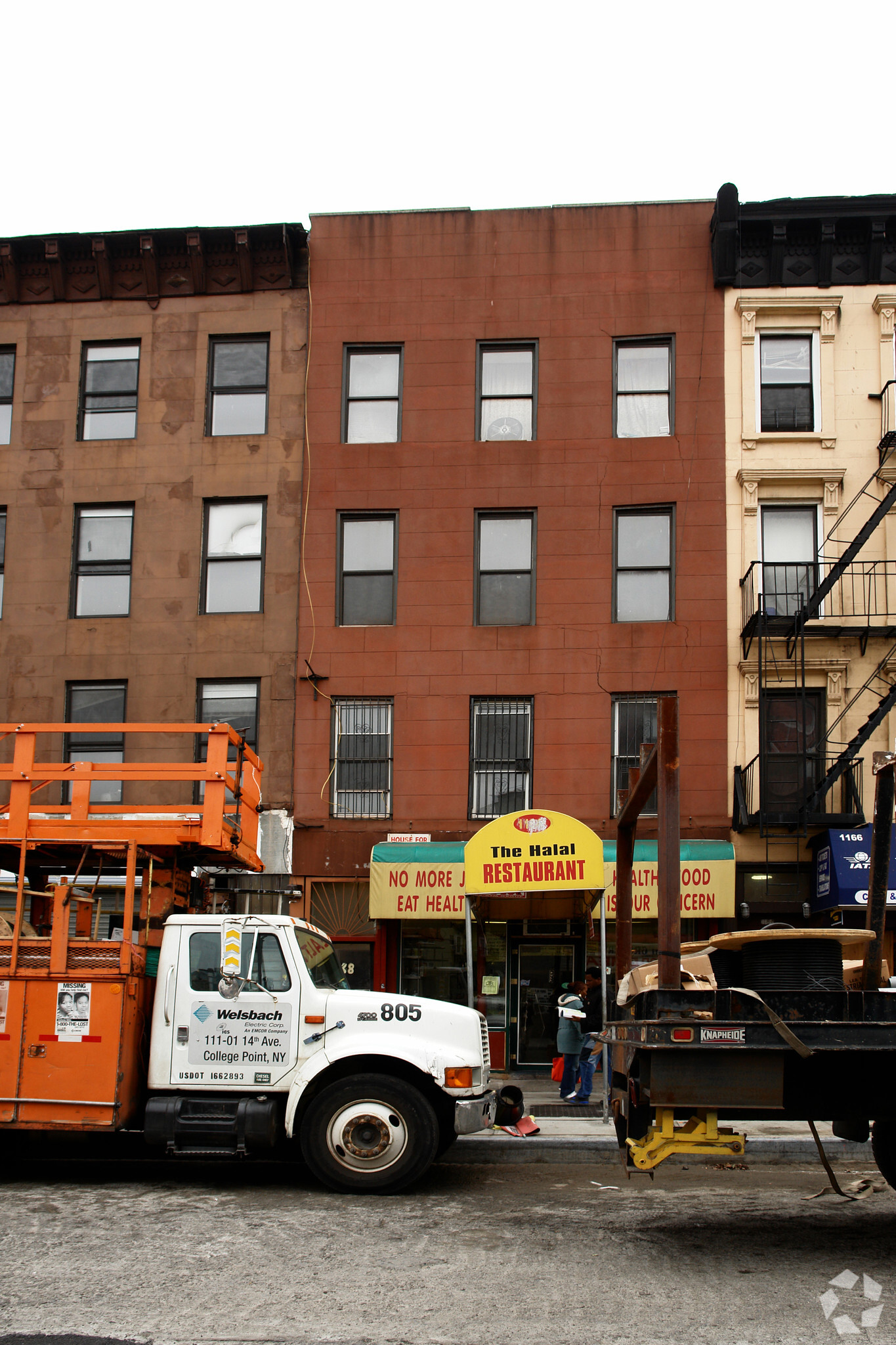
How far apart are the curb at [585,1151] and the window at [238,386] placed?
12954mm

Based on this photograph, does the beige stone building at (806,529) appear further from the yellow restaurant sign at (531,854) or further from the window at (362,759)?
the window at (362,759)

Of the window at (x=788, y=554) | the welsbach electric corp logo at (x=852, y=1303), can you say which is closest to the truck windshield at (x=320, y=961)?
the welsbach electric corp logo at (x=852, y=1303)

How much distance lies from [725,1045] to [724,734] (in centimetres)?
1251

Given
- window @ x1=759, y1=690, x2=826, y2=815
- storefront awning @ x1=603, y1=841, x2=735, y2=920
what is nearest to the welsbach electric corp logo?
storefront awning @ x1=603, y1=841, x2=735, y2=920

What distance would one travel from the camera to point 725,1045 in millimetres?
7066

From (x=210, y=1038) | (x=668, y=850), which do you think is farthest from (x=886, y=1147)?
(x=210, y=1038)

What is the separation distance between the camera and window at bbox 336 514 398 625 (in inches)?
797

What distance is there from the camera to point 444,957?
63.6 feet

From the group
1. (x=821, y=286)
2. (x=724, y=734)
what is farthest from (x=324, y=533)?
(x=821, y=286)

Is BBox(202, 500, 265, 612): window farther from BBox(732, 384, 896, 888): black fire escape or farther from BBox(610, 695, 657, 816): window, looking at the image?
BBox(732, 384, 896, 888): black fire escape

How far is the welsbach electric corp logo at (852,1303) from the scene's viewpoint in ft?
19.9

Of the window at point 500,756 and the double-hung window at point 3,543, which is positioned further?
the double-hung window at point 3,543

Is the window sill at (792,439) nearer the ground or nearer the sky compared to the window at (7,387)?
nearer the ground

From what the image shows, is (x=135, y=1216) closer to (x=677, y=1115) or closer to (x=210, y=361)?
(x=677, y=1115)
